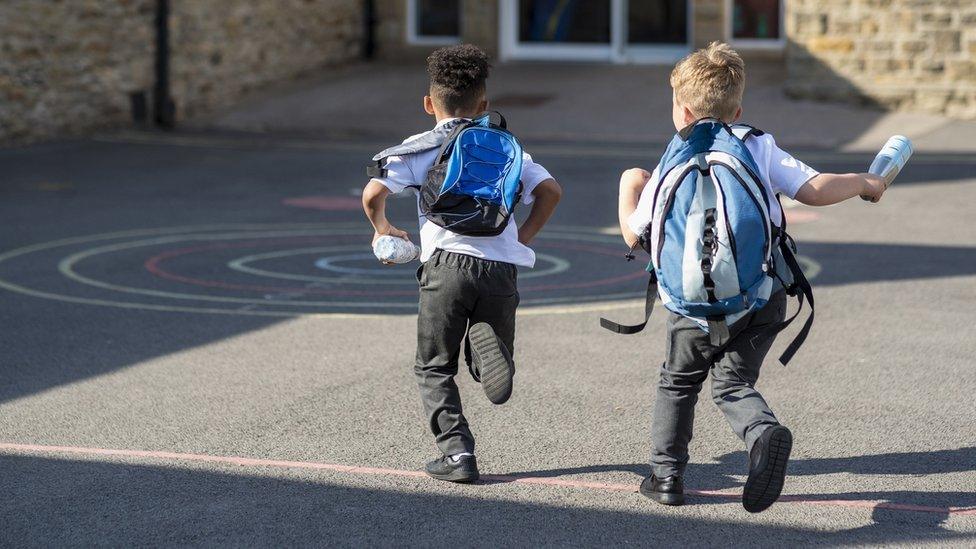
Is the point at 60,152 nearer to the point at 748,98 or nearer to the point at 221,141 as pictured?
the point at 221,141

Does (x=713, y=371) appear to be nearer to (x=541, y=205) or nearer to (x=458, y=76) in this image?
(x=541, y=205)

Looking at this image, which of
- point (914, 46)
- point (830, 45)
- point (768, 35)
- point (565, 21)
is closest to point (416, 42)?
point (565, 21)

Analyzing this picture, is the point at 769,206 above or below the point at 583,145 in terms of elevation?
above

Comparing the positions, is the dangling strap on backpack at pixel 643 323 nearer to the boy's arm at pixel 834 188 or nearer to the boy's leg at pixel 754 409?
the boy's leg at pixel 754 409

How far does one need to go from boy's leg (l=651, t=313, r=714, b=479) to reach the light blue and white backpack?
9cm

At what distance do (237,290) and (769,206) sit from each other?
5.64 m

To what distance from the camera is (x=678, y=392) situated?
5.07m

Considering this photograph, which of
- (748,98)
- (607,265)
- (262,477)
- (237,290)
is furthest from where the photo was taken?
(748,98)

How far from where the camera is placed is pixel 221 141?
67.5 ft

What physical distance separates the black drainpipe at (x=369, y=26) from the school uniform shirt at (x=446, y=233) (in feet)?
73.1

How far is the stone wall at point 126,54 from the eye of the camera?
19297 mm

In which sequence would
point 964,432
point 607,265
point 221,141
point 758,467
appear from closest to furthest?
point 758,467 → point 964,432 → point 607,265 → point 221,141

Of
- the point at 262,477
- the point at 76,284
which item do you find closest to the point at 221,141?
the point at 76,284

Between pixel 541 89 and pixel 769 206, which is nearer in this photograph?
pixel 769 206
